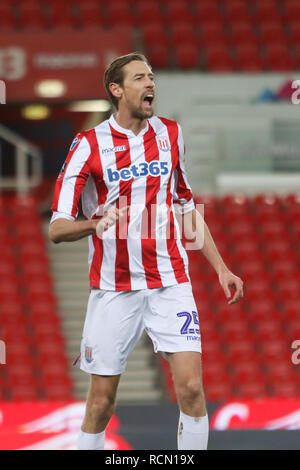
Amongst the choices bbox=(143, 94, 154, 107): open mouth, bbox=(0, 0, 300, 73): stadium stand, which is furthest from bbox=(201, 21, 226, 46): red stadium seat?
bbox=(143, 94, 154, 107): open mouth

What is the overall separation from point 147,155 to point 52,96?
6339mm

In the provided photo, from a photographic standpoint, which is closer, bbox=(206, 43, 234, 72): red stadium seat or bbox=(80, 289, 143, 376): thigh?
bbox=(80, 289, 143, 376): thigh

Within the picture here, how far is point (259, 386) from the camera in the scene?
24.2 ft

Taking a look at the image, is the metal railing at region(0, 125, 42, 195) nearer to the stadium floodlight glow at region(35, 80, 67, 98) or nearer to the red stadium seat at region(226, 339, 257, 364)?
the stadium floodlight glow at region(35, 80, 67, 98)

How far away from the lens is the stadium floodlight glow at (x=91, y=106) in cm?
992

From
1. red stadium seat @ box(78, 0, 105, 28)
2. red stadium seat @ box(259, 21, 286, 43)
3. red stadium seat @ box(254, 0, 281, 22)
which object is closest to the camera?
red stadium seat @ box(78, 0, 105, 28)

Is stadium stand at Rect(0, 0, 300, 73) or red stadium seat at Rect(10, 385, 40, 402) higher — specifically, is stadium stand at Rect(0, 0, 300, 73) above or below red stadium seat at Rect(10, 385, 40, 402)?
above

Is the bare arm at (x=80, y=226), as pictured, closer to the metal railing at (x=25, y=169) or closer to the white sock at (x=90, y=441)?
the white sock at (x=90, y=441)

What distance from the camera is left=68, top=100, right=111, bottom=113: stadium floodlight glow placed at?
9.92 meters

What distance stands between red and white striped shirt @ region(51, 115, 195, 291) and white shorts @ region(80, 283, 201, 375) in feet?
0.13

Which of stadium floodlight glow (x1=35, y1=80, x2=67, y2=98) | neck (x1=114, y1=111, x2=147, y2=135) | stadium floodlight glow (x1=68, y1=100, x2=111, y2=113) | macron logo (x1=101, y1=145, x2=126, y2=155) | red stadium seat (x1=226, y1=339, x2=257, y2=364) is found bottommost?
red stadium seat (x1=226, y1=339, x2=257, y2=364)

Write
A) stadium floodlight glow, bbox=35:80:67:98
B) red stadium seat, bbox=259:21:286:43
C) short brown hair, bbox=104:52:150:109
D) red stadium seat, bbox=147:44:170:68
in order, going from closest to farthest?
1. short brown hair, bbox=104:52:150:109
2. stadium floodlight glow, bbox=35:80:67:98
3. red stadium seat, bbox=147:44:170:68
4. red stadium seat, bbox=259:21:286:43

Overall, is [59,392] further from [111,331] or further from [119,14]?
[119,14]

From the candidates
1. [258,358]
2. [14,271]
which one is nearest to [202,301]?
[258,358]
